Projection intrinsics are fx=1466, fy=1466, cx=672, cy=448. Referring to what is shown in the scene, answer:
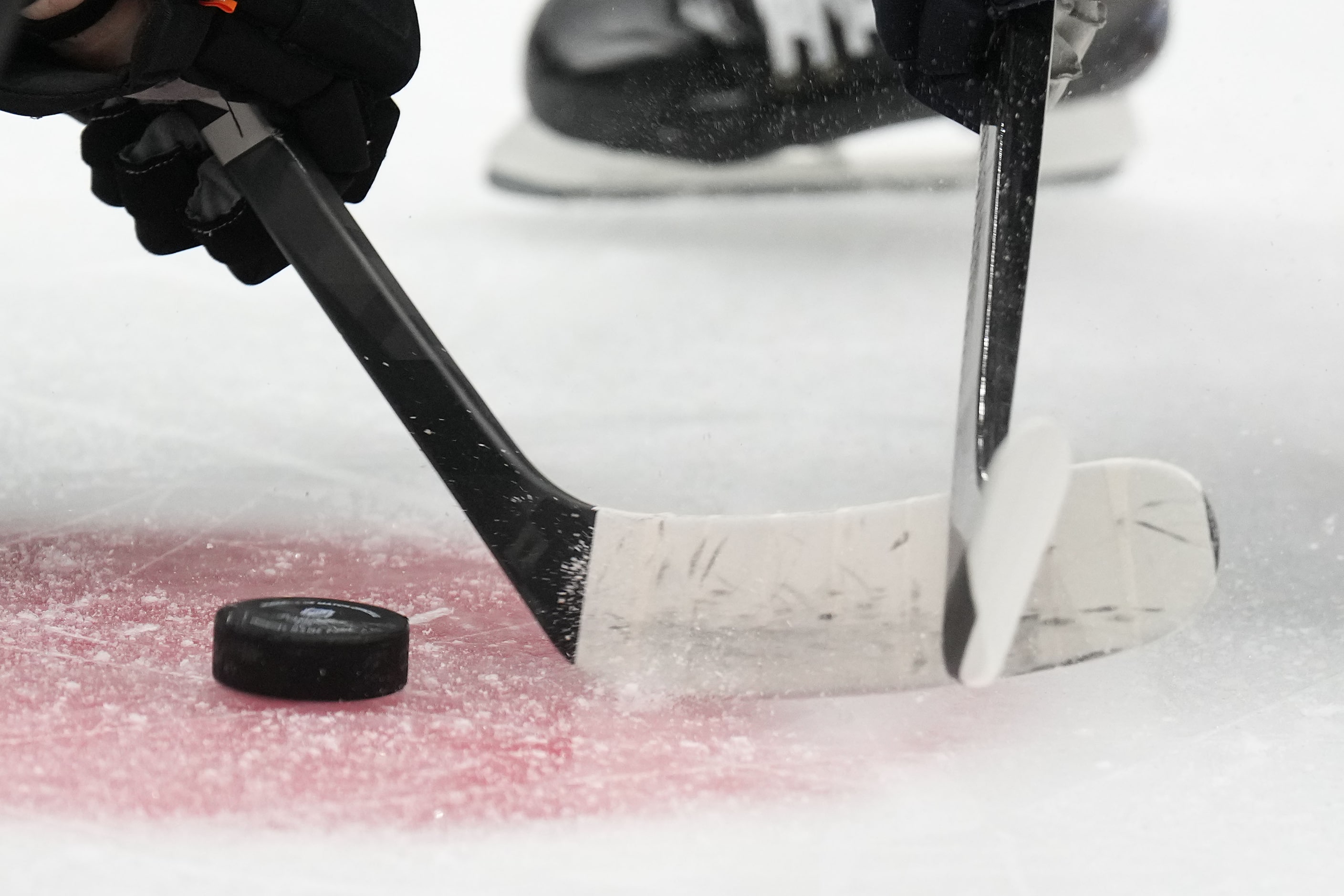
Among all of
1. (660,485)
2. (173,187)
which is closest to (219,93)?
(173,187)

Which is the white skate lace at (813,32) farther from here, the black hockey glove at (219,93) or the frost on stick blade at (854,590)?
the frost on stick blade at (854,590)

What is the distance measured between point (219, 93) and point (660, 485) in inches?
32.2

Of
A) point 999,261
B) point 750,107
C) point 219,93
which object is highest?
point 219,93

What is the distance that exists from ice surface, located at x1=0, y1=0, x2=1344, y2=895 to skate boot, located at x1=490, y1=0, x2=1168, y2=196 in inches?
4.1

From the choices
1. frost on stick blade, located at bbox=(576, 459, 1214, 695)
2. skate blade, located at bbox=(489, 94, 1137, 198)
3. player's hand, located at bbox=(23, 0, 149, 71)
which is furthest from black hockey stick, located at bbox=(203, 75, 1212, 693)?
skate blade, located at bbox=(489, 94, 1137, 198)

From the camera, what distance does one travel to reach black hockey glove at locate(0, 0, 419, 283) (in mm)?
1076

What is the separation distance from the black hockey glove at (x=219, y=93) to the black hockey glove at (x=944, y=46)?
432 millimetres

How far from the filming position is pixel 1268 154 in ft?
11.2

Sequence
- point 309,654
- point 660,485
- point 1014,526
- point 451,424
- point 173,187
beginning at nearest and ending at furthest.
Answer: point 1014,526, point 309,654, point 451,424, point 173,187, point 660,485

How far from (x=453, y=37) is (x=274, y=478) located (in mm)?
2302

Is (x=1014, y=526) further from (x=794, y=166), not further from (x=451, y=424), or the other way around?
(x=794, y=166)

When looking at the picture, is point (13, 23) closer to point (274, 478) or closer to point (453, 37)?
point (274, 478)

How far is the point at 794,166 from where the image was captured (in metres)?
3.54

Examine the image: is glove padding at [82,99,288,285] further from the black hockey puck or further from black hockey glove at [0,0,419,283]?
the black hockey puck
